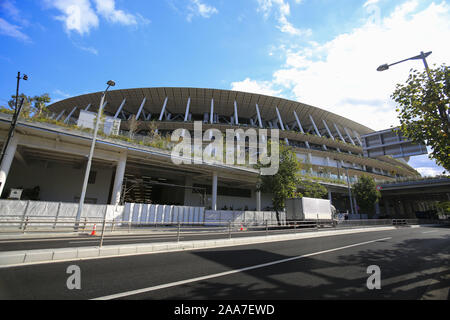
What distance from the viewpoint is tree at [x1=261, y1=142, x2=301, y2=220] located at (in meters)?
21.3

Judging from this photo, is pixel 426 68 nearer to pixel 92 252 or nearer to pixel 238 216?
pixel 92 252

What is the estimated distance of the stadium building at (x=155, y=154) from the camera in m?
17.3

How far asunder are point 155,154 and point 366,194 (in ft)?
113

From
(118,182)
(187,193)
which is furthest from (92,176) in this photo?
(187,193)

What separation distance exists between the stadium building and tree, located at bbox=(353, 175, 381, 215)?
2434mm

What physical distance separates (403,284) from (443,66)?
8408 millimetres

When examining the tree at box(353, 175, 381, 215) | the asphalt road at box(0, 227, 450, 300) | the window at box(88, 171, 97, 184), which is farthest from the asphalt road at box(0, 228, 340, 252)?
the tree at box(353, 175, 381, 215)

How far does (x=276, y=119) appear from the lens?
164 feet

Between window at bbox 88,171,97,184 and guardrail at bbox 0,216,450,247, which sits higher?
window at bbox 88,171,97,184

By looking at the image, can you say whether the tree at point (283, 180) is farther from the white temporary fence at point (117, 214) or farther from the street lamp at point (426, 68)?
the street lamp at point (426, 68)

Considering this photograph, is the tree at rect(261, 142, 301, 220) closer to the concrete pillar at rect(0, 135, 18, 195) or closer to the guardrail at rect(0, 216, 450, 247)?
the guardrail at rect(0, 216, 450, 247)

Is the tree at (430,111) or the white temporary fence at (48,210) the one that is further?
the white temporary fence at (48,210)

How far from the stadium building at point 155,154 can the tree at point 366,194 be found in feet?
7.99

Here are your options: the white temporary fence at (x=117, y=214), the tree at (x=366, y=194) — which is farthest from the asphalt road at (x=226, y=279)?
the tree at (x=366, y=194)
